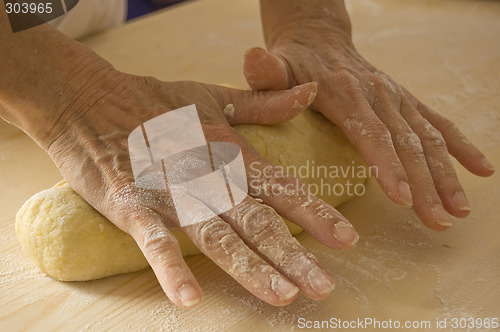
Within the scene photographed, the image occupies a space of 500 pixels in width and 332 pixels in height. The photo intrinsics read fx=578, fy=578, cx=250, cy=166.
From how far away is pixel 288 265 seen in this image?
1084 millimetres

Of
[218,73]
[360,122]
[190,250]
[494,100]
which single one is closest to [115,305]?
[190,250]

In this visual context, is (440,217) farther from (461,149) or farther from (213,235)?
(213,235)

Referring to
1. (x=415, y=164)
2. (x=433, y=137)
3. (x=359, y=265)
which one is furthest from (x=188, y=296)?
(x=433, y=137)

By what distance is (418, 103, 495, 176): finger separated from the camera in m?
1.44

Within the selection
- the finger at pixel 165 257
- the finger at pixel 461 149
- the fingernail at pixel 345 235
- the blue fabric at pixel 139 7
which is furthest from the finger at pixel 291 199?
the blue fabric at pixel 139 7

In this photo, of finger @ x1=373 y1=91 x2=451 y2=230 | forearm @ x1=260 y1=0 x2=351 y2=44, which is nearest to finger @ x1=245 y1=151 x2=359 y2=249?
finger @ x1=373 y1=91 x2=451 y2=230

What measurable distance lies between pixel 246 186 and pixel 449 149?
0.59 m

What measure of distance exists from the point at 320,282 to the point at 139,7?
8.63 feet

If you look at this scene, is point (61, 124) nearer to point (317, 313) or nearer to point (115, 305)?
point (115, 305)

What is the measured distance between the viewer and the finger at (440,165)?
4.40ft

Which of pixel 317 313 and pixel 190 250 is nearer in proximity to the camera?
pixel 317 313

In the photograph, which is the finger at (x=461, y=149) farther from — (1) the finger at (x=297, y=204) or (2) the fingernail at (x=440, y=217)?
(1) the finger at (x=297, y=204)

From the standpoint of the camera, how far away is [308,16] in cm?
176

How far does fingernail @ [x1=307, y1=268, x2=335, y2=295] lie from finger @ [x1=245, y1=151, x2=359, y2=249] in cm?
9
